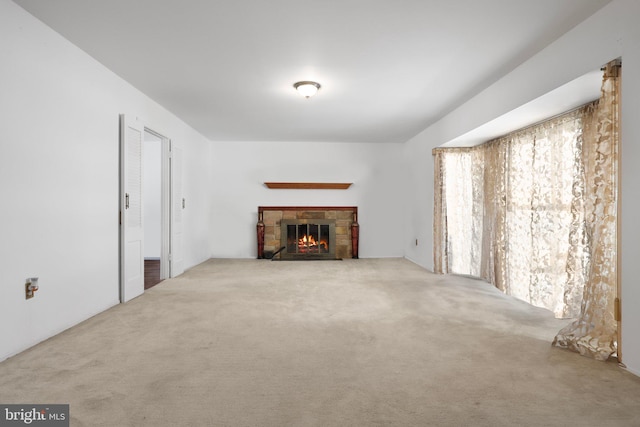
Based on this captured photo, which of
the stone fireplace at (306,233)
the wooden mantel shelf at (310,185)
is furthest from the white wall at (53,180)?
the stone fireplace at (306,233)

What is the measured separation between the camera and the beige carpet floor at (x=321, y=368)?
5.47 feet

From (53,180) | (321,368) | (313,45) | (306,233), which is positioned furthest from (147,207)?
(321,368)

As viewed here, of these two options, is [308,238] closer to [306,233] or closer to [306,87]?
[306,233]

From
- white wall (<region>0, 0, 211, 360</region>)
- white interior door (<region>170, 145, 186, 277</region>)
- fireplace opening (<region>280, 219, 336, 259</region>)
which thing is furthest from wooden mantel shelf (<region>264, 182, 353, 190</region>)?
white wall (<region>0, 0, 211, 360</region>)

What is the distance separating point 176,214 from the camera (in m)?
5.12

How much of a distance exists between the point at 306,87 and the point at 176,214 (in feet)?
9.40

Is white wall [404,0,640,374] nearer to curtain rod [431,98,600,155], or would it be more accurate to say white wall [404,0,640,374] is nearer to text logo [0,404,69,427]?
curtain rod [431,98,600,155]

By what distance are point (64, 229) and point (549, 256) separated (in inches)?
177

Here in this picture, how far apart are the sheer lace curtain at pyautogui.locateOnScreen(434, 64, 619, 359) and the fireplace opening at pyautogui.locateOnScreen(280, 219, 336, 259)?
2207mm

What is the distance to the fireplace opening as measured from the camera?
6754 mm

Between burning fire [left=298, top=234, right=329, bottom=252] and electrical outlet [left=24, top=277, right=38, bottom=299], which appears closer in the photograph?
electrical outlet [left=24, top=277, right=38, bottom=299]

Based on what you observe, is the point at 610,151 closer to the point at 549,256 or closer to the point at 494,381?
the point at 549,256

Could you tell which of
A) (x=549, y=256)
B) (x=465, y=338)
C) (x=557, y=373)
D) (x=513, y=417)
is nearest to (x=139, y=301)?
(x=465, y=338)

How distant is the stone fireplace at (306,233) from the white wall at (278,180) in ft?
0.66
